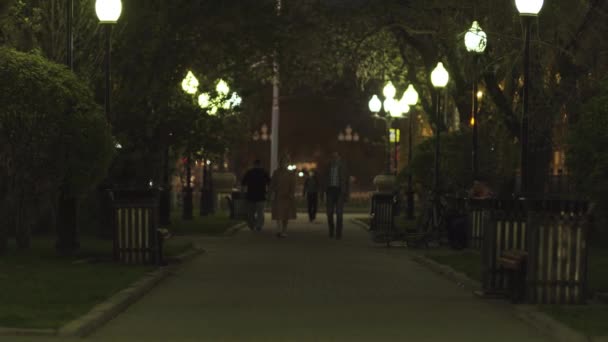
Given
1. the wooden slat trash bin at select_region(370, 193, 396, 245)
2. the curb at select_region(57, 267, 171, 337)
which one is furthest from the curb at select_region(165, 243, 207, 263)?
the wooden slat trash bin at select_region(370, 193, 396, 245)

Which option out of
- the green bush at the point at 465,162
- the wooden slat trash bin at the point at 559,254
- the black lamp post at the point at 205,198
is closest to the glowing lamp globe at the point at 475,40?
the green bush at the point at 465,162

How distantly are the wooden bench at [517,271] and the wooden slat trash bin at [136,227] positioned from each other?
6.17 metres

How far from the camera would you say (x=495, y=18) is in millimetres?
28203

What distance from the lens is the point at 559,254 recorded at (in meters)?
15.0

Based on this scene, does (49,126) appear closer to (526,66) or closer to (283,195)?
(526,66)

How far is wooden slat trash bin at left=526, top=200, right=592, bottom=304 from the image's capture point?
15.0m

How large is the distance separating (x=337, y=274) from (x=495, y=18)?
32.9 ft

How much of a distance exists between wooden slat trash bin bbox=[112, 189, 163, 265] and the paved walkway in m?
0.59

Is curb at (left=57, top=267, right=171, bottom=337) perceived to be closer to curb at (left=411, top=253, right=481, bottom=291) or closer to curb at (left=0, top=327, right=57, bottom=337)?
curb at (left=0, top=327, right=57, bottom=337)

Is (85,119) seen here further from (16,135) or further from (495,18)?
(495,18)

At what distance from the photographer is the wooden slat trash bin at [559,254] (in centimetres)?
1501

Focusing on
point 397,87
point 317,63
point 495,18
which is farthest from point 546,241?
point 397,87

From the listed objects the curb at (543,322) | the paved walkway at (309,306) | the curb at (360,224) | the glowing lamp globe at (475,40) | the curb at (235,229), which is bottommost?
the curb at (360,224)

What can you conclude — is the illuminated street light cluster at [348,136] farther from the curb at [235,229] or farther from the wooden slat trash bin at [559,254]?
the wooden slat trash bin at [559,254]
